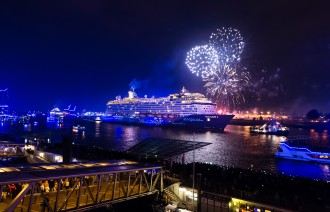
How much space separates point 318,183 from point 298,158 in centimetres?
2992

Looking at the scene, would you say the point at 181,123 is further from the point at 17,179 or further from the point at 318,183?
the point at 17,179

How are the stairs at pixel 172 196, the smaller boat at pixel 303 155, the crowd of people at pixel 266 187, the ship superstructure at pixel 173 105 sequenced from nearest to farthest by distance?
the crowd of people at pixel 266 187
the stairs at pixel 172 196
the smaller boat at pixel 303 155
the ship superstructure at pixel 173 105

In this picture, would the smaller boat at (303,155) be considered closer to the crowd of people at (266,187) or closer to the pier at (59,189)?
the crowd of people at (266,187)

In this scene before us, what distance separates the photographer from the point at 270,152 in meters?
52.8

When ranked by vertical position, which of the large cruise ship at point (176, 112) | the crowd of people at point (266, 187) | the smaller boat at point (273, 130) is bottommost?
the crowd of people at point (266, 187)

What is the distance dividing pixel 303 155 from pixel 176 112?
75.0 metres

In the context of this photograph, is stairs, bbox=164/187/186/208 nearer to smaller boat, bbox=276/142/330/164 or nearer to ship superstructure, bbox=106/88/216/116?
smaller boat, bbox=276/142/330/164

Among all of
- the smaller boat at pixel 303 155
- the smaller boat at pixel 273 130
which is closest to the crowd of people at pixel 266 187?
the smaller boat at pixel 303 155

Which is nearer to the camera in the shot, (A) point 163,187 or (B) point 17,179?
(B) point 17,179

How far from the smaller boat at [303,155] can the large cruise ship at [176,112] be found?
50.9 m

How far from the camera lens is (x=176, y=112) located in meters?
119

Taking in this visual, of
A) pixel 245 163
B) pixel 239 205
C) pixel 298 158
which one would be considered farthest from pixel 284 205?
pixel 298 158

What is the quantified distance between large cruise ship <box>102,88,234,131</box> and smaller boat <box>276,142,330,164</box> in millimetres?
50907

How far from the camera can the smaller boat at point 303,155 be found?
145ft
